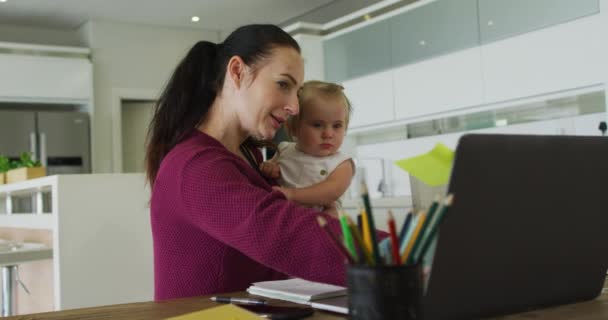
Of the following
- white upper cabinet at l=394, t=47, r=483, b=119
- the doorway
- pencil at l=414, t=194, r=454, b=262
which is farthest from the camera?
A: the doorway

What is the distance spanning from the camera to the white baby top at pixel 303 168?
1.91 meters

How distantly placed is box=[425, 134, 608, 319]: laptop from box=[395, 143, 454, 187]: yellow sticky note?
3cm

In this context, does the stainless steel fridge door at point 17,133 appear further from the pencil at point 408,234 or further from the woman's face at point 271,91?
the pencil at point 408,234

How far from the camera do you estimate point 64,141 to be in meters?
6.08

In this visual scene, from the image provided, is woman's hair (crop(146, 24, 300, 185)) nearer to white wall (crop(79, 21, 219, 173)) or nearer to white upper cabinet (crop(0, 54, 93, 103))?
white upper cabinet (crop(0, 54, 93, 103))

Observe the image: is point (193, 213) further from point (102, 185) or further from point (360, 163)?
point (360, 163)

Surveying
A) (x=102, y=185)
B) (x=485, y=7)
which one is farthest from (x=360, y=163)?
(x=102, y=185)

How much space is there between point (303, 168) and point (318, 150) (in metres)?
0.07

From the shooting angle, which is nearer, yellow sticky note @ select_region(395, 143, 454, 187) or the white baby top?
yellow sticky note @ select_region(395, 143, 454, 187)

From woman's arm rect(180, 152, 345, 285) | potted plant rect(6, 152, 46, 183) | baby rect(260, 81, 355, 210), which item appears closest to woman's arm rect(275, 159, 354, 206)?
baby rect(260, 81, 355, 210)

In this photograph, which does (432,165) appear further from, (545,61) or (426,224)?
(545,61)

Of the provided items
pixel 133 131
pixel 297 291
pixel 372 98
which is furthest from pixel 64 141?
pixel 297 291

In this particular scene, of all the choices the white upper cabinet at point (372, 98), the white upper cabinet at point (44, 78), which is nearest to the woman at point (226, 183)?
the white upper cabinet at point (372, 98)

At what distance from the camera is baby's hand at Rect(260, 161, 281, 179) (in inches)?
69.6
